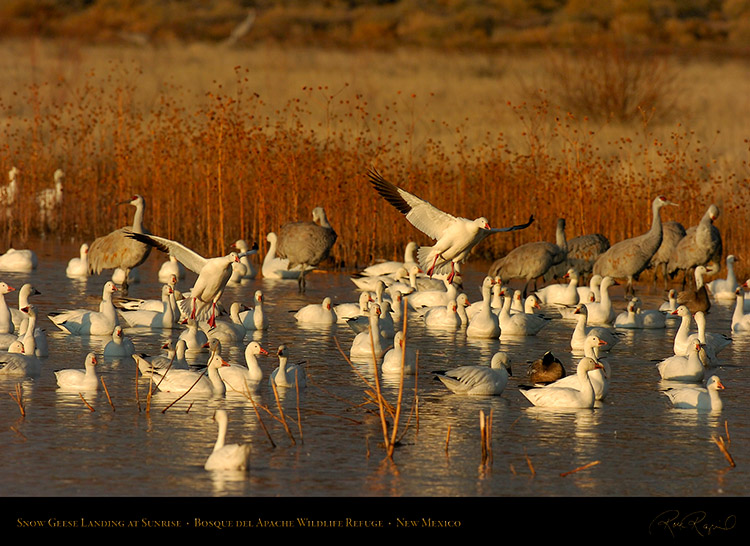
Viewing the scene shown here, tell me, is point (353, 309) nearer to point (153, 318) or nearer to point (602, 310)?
point (153, 318)

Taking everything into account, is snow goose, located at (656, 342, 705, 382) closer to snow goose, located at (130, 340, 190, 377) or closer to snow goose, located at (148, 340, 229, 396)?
snow goose, located at (148, 340, 229, 396)

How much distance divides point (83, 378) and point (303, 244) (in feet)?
27.4

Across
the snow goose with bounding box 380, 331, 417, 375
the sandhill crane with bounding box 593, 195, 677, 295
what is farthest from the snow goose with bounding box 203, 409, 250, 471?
the sandhill crane with bounding box 593, 195, 677, 295

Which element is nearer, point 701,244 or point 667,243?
point 701,244

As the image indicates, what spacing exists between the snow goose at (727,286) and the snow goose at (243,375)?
9302mm

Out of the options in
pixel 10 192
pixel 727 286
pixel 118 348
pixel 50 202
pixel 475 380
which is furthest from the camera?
pixel 50 202

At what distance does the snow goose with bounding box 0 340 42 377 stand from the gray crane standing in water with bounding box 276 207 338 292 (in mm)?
7586

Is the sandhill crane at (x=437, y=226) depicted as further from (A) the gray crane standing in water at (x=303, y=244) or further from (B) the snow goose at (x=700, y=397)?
(B) the snow goose at (x=700, y=397)

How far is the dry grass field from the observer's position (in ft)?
69.1

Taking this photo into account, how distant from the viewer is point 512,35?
58.9 metres

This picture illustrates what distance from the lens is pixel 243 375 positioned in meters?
11.5

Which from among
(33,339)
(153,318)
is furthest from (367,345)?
(33,339)
